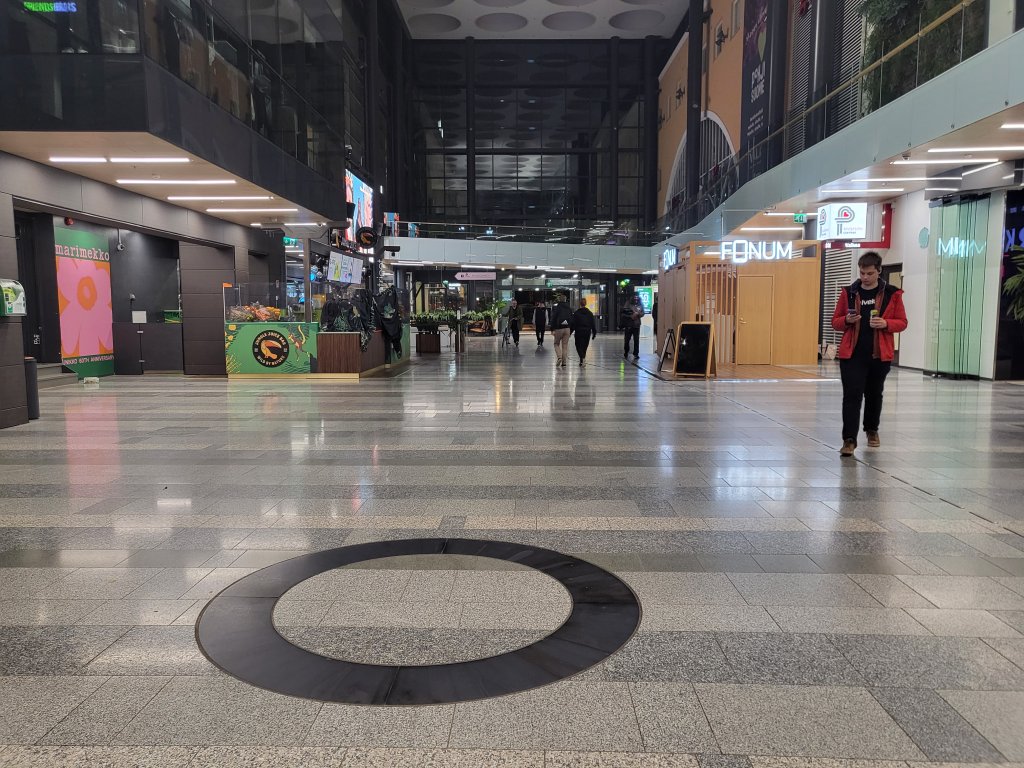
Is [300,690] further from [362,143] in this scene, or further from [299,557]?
[362,143]

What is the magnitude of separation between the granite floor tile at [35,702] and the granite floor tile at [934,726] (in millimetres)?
2932

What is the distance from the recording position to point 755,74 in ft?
74.6

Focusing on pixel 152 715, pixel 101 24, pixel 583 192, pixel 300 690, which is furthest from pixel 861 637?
pixel 583 192

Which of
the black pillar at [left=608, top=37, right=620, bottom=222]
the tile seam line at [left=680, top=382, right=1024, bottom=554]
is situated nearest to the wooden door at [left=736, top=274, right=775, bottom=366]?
the tile seam line at [left=680, top=382, right=1024, bottom=554]

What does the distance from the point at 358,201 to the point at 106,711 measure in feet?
78.7

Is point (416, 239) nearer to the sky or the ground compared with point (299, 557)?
nearer to the sky

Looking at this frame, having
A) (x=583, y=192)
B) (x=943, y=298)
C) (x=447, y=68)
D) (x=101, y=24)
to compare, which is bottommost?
(x=943, y=298)

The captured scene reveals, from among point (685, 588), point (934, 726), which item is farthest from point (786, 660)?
point (685, 588)

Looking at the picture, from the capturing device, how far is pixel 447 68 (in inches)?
1631

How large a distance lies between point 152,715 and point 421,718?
37.7 inches

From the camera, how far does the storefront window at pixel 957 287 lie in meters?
13.7

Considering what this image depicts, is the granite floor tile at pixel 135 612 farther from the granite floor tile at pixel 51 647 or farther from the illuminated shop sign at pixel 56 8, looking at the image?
the illuminated shop sign at pixel 56 8

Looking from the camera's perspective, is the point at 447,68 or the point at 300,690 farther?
the point at 447,68

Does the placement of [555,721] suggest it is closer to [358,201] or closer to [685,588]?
[685,588]
